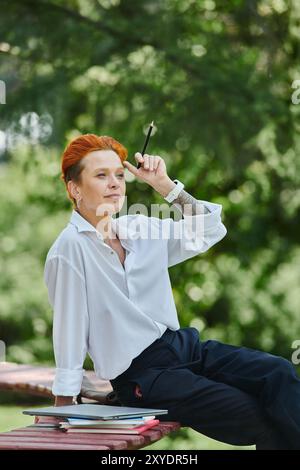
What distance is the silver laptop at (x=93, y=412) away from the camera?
283cm

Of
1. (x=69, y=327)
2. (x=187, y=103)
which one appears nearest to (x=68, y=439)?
(x=69, y=327)

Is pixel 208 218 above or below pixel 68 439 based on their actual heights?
above

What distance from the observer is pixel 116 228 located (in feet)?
10.6

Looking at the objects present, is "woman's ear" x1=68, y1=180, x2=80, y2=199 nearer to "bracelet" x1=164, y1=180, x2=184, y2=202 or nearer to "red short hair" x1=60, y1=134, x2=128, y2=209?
"red short hair" x1=60, y1=134, x2=128, y2=209

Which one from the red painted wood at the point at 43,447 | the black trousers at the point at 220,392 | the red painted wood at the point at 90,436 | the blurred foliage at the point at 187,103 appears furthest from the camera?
the blurred foliage at the point at 187,103

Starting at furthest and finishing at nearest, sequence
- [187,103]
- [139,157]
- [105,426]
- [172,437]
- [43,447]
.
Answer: [172,437], [187,103], [139,157], [105,426], [43,447]

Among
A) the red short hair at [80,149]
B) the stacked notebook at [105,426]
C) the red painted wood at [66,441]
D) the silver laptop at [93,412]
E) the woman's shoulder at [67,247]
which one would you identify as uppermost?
the red short hair at [80,149]

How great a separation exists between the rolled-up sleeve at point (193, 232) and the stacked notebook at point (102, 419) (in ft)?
2.04

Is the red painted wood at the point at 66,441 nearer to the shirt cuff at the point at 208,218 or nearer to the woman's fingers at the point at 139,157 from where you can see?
the shirt cuff at the point at 208,218

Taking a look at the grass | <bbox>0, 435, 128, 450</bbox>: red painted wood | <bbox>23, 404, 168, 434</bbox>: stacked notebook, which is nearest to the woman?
<bbox>23, 404, 168, 434</bbox>: stacked notebook

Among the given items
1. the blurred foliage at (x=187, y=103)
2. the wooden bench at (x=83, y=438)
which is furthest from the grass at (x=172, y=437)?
the wooden bench at (x=83, y=438)

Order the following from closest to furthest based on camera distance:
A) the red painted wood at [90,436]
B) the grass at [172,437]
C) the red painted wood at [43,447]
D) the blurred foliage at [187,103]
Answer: the red painted wood at [43,447]
the red painted wood at [90,436]
the blurred foliage at [187,103]
the grass at [172,437]

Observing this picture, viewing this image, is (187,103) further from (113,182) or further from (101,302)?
(101,302)

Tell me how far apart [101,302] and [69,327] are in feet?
0.44
